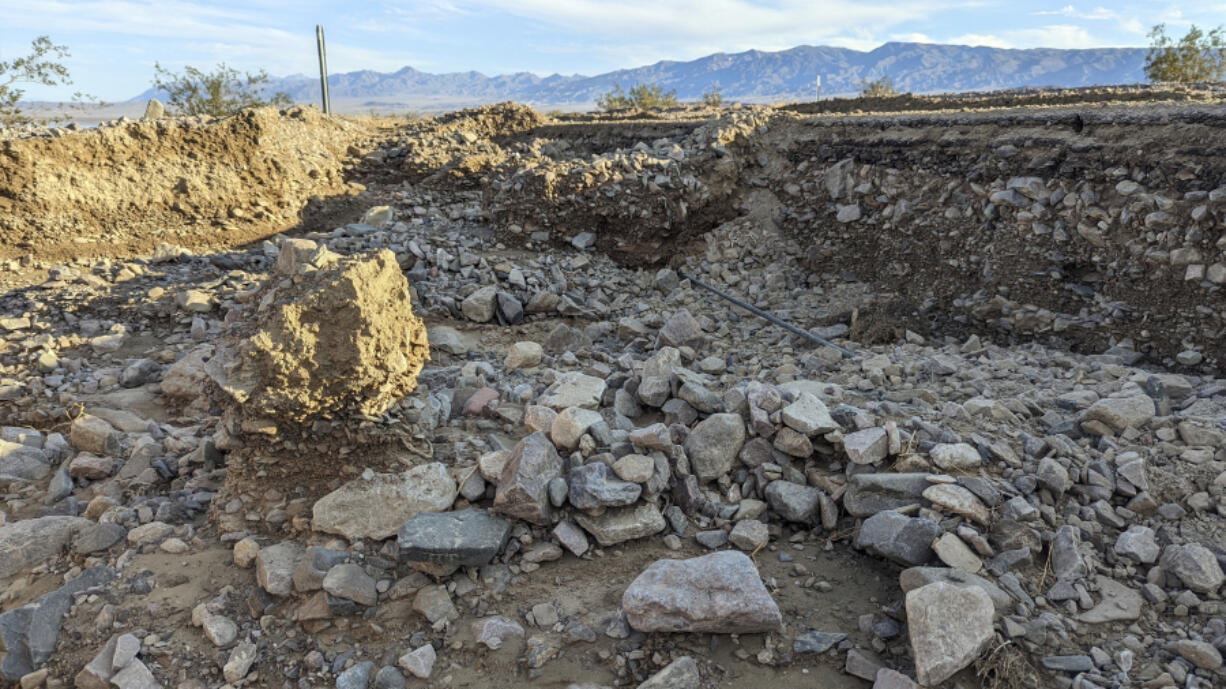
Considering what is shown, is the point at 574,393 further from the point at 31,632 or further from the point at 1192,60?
the point at 1192,60

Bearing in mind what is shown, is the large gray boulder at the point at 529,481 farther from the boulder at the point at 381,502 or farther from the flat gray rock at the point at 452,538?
the boulder at the point at 381,502

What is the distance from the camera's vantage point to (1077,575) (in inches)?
100.0

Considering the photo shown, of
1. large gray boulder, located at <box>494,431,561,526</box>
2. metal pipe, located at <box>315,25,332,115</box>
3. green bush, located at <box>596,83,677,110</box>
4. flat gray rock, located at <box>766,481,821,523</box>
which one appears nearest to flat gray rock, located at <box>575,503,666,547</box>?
large gray boulder, located at <box>494,431,561,526</box>

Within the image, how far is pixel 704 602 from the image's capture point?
95.7 inches

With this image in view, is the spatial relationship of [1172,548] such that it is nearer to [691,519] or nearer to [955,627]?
[955,627]

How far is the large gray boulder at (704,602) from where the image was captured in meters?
2.41

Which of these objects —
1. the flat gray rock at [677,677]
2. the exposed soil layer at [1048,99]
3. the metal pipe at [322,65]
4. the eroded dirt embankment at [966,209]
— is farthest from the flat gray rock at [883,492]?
Result: the metal pipe at [322,65]

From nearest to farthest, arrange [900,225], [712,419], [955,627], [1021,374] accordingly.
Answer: [955,627] < [712,419] < [1021,374] < [900,225]

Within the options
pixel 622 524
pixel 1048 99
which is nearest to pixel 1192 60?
pixel 1048 99

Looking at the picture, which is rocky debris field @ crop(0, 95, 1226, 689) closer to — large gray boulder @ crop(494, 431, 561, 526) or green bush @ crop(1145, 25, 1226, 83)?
large gray boulder @ crop(494, 431, 561, 526)

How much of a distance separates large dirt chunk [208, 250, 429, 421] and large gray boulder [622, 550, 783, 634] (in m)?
1.55

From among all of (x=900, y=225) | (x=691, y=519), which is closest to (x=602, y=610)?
(x=691, y=519)

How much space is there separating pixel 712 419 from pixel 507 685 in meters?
1.58

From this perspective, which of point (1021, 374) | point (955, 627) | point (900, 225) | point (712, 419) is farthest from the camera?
point (900, 225)
